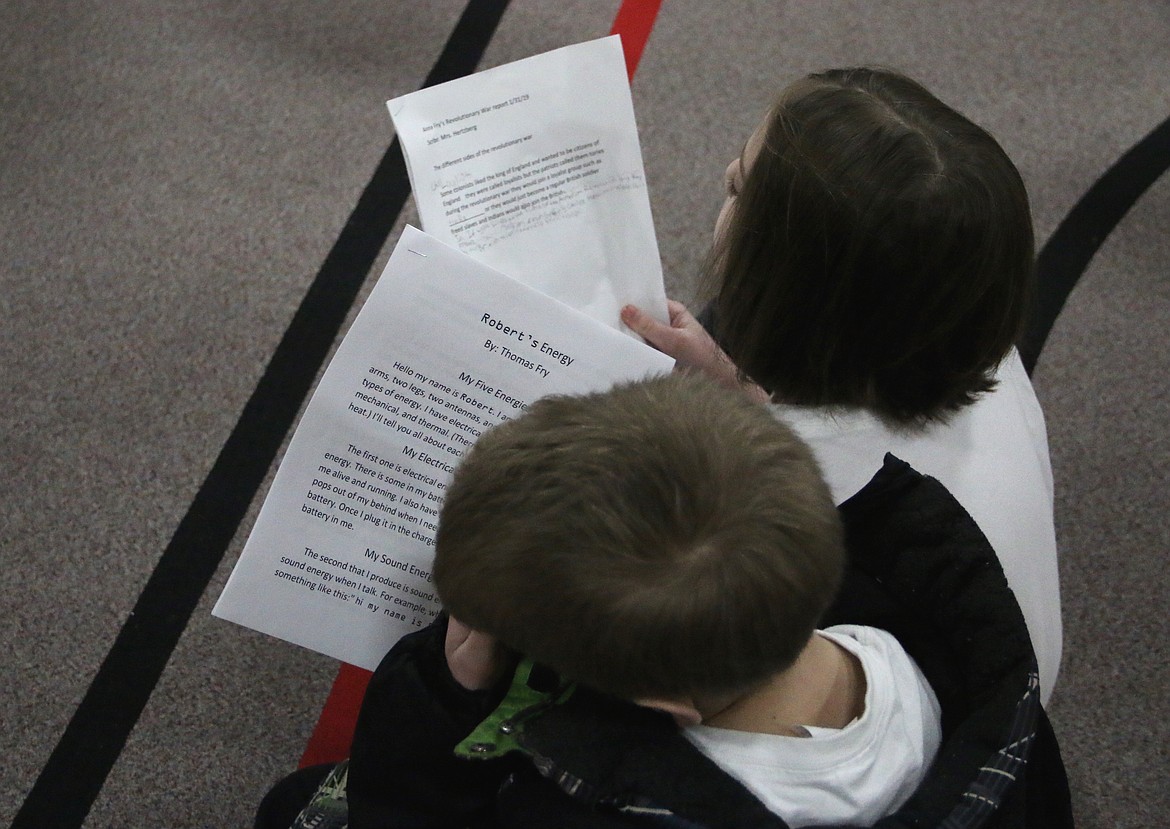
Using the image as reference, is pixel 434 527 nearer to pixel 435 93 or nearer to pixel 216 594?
pixel 435 93

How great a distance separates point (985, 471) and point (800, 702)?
27 cm

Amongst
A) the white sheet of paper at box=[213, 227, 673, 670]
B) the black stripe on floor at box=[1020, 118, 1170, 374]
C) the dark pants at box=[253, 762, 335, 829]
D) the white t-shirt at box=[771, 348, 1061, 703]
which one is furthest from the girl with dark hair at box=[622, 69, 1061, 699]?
the black stripe on floor at box=[1020, 118, 1170, 374]

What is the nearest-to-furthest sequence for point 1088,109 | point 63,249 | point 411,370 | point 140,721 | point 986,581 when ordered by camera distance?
point 986,581 → point 411,370 → point 140,721 → point 63,249 → point 1088,109

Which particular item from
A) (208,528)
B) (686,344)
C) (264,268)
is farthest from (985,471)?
(264,268)

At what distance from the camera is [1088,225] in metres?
1.51

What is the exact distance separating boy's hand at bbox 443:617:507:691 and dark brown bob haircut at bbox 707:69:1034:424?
310mm

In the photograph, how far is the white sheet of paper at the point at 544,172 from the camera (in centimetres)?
72

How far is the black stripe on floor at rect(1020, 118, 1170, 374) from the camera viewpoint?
143 centimetres

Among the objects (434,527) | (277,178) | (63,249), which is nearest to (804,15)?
(277,178)

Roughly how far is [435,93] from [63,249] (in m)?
0.84

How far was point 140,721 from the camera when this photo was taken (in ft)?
3.43

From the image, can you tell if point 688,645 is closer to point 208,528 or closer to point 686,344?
point 686,344

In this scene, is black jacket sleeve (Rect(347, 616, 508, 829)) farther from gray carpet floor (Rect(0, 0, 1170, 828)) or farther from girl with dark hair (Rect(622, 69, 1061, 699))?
gray carpet floor (Rect(0, 0, 1170, 828))

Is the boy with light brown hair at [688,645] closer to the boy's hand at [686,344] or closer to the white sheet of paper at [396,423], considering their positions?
the white sheet of paper at [396,423]
